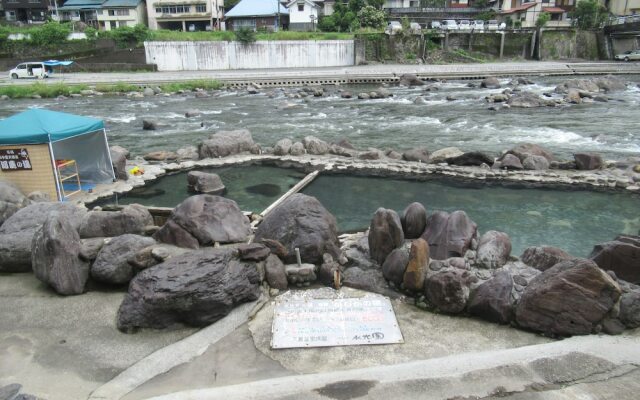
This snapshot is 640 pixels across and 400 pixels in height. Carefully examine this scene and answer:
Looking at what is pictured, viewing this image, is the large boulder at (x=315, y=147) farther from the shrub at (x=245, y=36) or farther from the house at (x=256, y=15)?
the house at (x=256, y=15)

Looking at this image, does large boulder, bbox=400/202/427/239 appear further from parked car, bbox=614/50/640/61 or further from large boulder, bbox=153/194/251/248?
parked car, bbox=614/50/640/61

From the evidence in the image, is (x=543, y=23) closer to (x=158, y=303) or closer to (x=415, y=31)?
(x=415, y=31)

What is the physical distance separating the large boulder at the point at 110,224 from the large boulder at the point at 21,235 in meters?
0.22

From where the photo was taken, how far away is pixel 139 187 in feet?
41.7

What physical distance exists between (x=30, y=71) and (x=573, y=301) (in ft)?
148

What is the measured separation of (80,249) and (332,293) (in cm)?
341

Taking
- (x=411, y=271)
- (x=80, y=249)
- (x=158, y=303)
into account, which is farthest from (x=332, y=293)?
(x=80, y=249)

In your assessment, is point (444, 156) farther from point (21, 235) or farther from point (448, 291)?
point (21, 235)

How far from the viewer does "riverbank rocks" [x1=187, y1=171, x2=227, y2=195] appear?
12.5m

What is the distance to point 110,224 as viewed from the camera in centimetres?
775

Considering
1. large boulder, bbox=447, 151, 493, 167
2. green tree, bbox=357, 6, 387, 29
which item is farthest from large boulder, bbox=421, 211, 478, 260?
green tree, bbox=357, 6, 387, 29

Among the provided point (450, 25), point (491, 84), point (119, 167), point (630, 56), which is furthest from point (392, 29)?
point (119, 167)

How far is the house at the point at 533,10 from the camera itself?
5884 cm

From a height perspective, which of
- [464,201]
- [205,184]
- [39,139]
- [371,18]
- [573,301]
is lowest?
[464,201]
